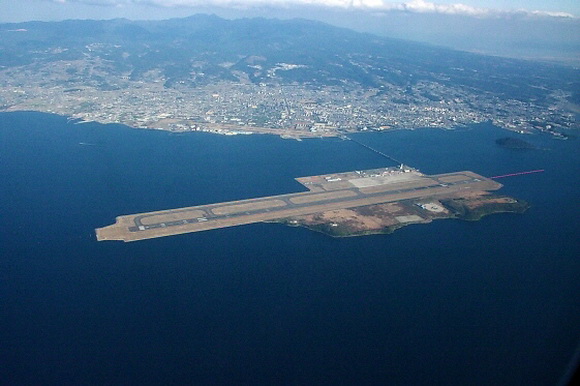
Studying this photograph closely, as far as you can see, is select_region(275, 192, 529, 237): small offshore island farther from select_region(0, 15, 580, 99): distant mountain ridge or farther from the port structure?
select_region(0, 15, 580, 99): distant mountain ridge

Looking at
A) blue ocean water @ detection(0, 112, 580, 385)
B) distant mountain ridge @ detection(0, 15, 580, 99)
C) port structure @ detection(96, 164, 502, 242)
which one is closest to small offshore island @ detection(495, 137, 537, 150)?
blue ocean water @ detection(0, 112, 580, 385)

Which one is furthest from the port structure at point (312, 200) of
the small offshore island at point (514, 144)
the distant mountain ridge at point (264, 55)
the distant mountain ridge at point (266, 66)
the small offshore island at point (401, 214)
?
the distant mountain ridge at point (264, 55)

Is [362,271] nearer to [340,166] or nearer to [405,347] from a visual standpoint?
[405,347]

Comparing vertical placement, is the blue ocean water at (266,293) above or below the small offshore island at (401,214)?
below

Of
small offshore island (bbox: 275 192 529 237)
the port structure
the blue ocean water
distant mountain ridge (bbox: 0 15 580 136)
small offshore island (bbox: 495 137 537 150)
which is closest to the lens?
the blue ocean water

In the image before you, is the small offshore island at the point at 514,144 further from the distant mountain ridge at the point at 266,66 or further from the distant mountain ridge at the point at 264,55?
the distant mountain ridge at the point at 264,55

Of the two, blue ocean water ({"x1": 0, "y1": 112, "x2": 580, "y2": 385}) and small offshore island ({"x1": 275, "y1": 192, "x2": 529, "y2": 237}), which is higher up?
small offshore island ({"x1": 275, "y1": 192, "x2": 529, "y2": 237})

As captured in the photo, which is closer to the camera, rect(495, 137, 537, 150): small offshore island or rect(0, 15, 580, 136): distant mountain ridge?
rect(495, 137, 537, 150): small offshore island
